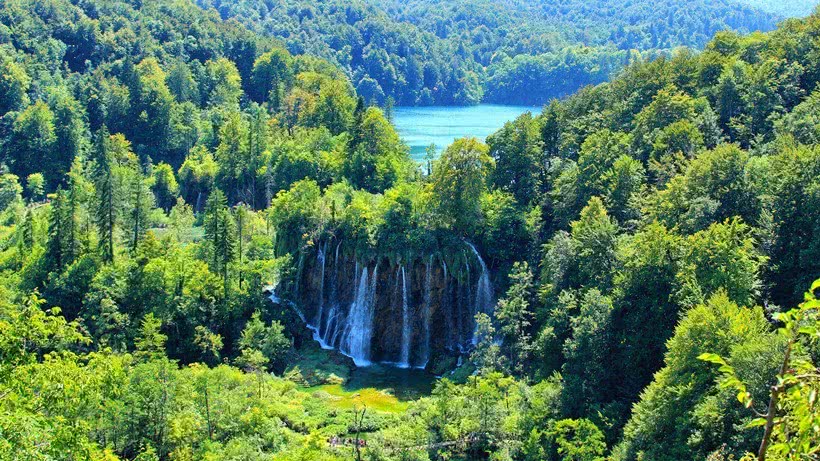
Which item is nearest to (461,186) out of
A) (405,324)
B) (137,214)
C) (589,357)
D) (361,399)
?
(405,324)

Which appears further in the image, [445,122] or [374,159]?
[445,122]

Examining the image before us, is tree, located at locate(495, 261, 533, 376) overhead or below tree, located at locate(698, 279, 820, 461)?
below

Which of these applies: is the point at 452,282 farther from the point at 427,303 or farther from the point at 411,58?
the point at 411,58

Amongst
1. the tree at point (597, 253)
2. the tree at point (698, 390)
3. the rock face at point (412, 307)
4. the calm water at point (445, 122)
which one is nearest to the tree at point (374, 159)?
the rock face at point (412, 307)

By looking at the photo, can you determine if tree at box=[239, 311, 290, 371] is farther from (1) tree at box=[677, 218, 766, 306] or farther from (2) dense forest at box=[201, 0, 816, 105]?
(2) dense forest at box=[201, 0, 816, 105]

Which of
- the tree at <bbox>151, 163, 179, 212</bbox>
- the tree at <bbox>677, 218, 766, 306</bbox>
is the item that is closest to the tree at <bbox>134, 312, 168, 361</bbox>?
the tree at <bbox>677, 218, 766, 306</bbox>
